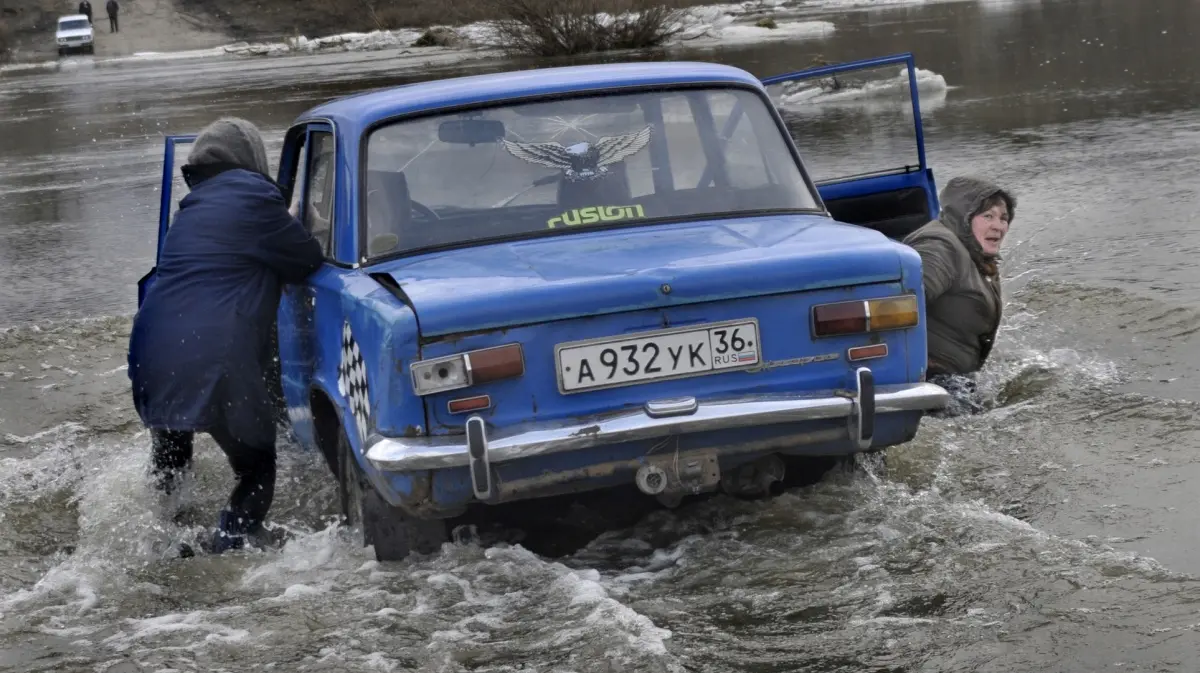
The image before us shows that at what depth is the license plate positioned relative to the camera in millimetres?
4586

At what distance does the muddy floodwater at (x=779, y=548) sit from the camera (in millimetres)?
4297

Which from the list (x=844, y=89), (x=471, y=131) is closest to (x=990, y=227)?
(x=844, y=89)

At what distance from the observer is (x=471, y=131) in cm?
550

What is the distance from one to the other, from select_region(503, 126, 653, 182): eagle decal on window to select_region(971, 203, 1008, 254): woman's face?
1936 mm

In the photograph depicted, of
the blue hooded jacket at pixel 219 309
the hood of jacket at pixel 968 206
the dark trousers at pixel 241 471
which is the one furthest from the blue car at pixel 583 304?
the hood of jacket at pixel 968 206

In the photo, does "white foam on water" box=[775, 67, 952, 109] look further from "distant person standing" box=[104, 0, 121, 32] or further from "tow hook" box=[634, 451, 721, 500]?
"distant person standing" box=[104, 0, 121, 32]

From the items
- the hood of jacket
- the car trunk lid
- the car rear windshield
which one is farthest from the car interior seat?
the hood of jacket

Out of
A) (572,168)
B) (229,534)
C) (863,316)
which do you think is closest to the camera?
(863,316)

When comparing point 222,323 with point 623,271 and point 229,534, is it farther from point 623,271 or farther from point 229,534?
point 623,271

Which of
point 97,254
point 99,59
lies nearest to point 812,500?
point 97,254

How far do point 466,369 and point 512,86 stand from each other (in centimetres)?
153

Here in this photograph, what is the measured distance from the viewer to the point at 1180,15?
1362 inches

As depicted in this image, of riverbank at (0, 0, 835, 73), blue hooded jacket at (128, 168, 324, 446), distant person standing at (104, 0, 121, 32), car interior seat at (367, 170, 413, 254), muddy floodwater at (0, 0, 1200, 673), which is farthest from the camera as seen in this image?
distant person standing at (104, 0, 121, 32)

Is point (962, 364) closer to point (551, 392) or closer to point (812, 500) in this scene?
point (812, 500)
